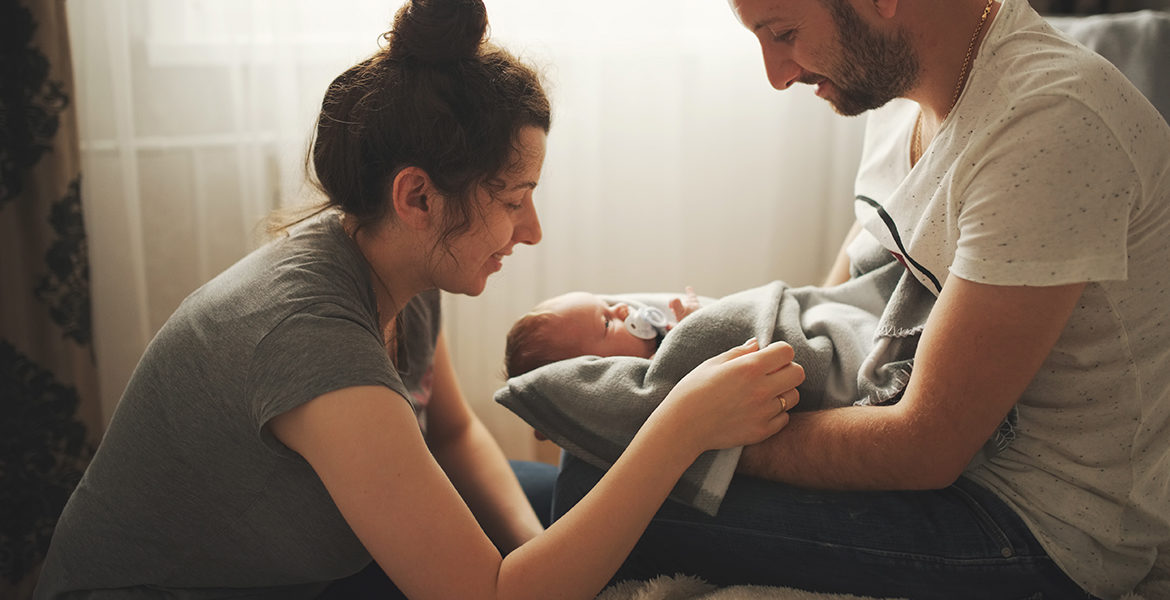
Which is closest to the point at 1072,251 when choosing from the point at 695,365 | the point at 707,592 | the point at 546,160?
the point at 695,365

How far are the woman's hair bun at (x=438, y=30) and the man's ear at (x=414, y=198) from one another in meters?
0.15

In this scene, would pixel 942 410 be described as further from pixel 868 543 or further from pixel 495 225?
pixel 495 225

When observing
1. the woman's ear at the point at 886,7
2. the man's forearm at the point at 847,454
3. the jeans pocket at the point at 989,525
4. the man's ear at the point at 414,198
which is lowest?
the jeans pocket at the point at 989,525

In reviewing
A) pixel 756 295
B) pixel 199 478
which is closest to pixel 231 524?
pixel 199 478

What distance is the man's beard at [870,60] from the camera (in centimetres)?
128

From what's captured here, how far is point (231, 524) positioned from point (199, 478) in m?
0.07

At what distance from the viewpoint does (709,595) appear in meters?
1.23

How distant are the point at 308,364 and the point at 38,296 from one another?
50.1 inches

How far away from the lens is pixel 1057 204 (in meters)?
1.07

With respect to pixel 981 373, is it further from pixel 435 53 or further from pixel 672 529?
pixel 435 53

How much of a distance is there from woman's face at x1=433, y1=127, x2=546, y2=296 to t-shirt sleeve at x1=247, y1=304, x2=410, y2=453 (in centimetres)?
21

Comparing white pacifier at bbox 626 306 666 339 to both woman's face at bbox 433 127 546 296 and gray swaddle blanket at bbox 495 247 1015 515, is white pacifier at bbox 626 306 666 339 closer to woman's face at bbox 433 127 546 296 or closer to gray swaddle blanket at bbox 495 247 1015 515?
gray swaddle blanket at bbox 495 247 1015 515

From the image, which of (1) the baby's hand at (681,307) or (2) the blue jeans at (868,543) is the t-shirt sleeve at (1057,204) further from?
(1) the baby's hand at (681,307)

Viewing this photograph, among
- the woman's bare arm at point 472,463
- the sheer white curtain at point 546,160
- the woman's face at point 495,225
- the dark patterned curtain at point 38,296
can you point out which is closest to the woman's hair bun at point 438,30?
the woman's face at point 495,225
